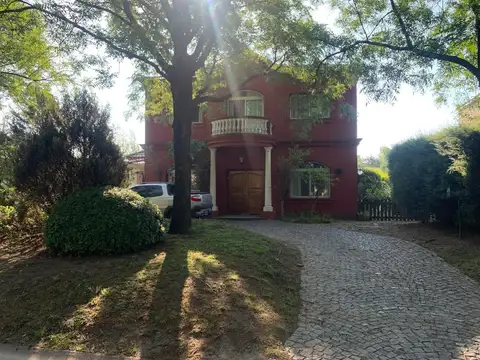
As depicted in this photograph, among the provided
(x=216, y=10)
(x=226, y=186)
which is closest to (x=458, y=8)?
(x=216, y=10)

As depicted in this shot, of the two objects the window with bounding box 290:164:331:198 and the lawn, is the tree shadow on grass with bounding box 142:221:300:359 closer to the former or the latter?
the lawn

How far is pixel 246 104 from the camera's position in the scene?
61.9 feet

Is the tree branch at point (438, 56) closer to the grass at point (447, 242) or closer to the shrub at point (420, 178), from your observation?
the shrub at point (420, 178)

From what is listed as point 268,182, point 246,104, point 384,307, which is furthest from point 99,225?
point 246,104

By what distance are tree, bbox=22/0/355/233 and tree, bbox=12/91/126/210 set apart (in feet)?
5.41

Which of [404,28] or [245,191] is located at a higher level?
[404,28]

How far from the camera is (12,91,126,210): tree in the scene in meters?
7.31

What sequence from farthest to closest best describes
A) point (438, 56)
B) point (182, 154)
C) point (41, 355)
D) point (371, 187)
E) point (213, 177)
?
point (371, 187) → point (213, 177) → point (438, 56) → point (182, 154) → point (41, 355)

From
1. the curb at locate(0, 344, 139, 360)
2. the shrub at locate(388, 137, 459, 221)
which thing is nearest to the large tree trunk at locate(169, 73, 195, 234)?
the curb at locate(0, 344, 139, 360)

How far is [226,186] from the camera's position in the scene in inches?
729

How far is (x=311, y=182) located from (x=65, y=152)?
12.5 meters

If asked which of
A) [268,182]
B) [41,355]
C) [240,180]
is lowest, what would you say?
[41,355]

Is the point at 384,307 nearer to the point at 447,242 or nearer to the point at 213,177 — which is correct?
the point at 447,242

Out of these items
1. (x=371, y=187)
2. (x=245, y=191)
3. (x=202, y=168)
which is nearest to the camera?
(x=202, y=168)
